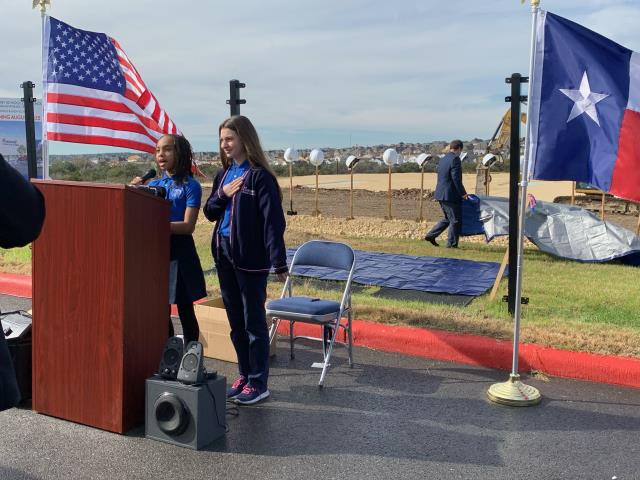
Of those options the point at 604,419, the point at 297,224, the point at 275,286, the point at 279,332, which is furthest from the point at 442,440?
the point at 297,224

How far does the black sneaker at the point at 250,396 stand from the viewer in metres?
4.46

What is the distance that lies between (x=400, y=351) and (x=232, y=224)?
2.15 metres

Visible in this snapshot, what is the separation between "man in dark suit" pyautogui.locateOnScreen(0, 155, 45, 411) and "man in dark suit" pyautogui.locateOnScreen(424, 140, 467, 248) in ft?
34.2

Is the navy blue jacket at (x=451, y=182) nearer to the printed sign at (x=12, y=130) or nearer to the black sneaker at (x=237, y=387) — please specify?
the printed sign at (x=12, y=130)

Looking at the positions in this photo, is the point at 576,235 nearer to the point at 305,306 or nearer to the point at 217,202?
the point at 305,306

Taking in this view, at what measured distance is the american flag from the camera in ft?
23.2

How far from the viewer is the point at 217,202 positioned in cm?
452

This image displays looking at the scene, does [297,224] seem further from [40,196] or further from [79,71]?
[40,196]

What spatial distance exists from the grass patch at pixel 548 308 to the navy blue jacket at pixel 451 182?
A: 1.71 metres

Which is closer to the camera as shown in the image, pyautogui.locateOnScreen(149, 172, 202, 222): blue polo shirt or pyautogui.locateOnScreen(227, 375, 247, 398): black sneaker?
pyautogui.locateOnScreen(227, 375, 247, 398): black sneaker

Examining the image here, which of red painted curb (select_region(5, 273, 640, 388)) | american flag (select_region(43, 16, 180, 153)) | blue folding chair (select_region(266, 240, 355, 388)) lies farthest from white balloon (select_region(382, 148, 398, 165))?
blue folding chair (select_region(266, 240, 355, 388))

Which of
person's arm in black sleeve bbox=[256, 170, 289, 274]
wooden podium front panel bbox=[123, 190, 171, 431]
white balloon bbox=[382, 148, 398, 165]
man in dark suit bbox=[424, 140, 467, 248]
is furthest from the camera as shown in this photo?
white balloon bbox=[382, 148, 398, 165]

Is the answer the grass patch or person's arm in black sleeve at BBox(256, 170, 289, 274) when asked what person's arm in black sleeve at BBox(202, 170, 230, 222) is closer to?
person's arm in black sleeve at BBox(256, 170, 289, 274)

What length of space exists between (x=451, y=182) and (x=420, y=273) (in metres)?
3.60
